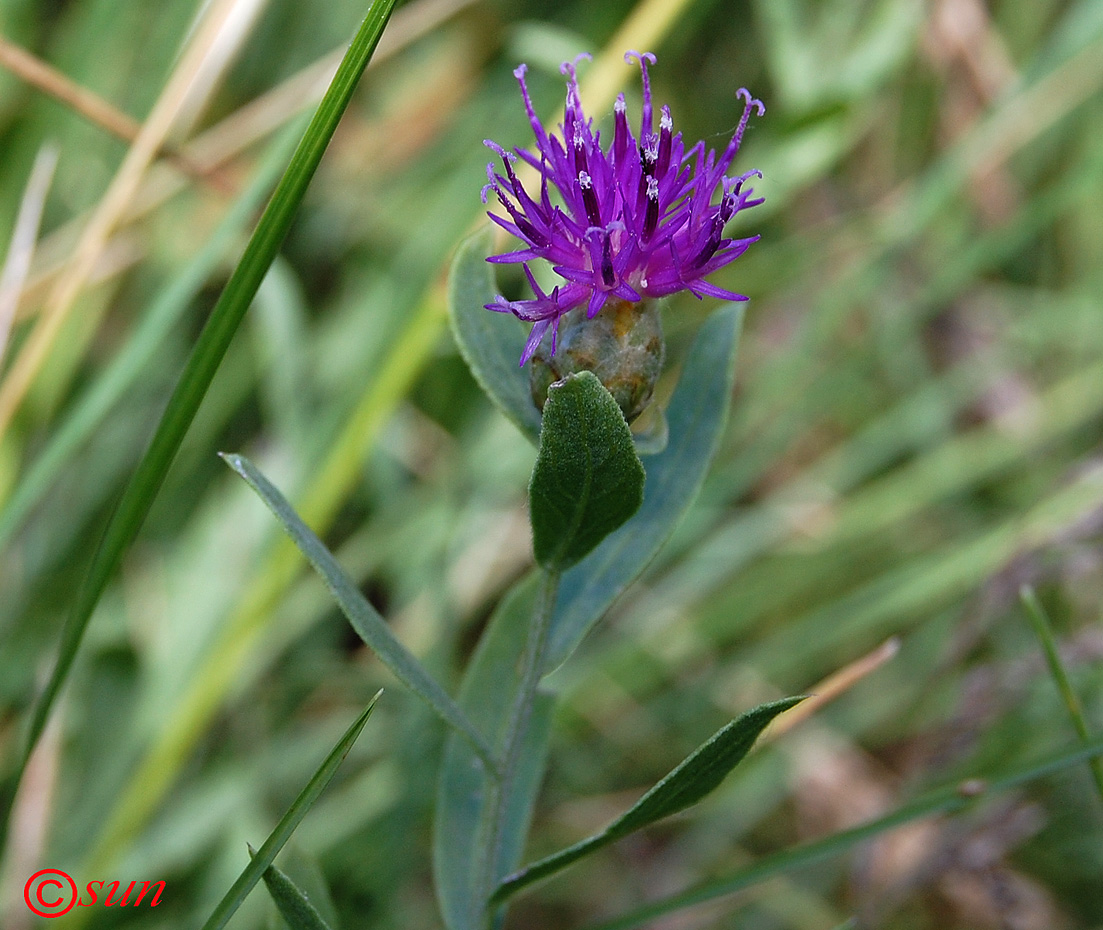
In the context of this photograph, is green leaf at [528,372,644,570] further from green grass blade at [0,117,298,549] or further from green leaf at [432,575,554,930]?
green grass blade at [0,117,298,549]

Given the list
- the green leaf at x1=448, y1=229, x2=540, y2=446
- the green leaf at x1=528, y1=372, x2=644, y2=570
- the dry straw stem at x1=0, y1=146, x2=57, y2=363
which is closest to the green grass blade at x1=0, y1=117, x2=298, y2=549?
the dry straw stem at x1=0, y1=146, x2=57, y2=363

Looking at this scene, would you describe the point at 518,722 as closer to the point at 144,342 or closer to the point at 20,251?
the point at 144,342

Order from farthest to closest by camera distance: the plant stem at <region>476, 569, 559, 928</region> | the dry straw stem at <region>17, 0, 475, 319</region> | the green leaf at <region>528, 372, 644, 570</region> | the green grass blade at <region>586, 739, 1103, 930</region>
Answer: the dry straw stem at <region>17, 0, 475, 319</region> → the green grass blade at <region>586, 739, 1103, 930</region> → the plant stem at <region>476, 569, 559, 928</region> → the green leaf at <region>528, 372, 644, 570</region>

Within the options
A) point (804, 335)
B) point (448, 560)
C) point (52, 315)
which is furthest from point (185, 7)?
point (804, 335)

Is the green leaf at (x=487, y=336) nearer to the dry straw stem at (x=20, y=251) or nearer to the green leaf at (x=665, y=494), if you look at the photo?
the green leaf at (x=665, y=494)

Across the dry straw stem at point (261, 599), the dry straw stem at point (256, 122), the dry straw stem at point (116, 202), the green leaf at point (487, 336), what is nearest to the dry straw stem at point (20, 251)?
the dry straw stem at point (116, 202)
